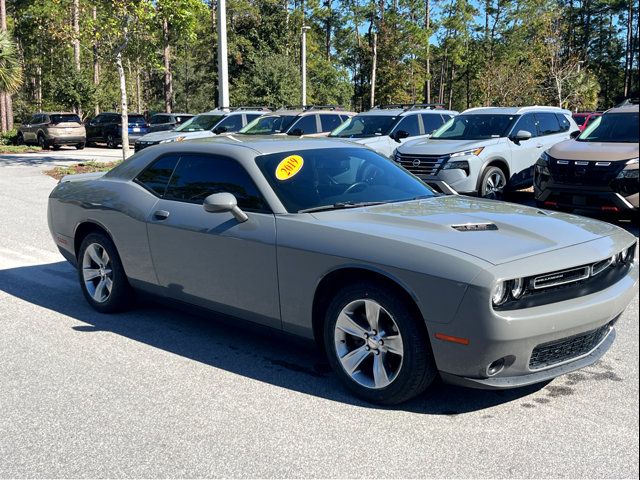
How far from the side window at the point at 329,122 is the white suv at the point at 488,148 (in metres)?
5.64

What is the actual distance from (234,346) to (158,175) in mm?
1589

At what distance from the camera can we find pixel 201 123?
69.5 feet

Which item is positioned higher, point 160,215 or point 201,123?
point 201,123

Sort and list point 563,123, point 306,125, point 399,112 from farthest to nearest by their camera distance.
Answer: point 306,125 < point 399,112 < point 563,123

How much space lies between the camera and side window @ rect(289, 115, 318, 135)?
17.8 metres

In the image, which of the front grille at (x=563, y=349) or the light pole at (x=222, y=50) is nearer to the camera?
the front grille at (x=563, y=349)

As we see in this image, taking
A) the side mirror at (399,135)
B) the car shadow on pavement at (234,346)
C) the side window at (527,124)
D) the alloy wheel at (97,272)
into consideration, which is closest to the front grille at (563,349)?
the car shadow on pavement at (234,346)

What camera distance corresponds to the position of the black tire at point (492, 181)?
11539 millimetres

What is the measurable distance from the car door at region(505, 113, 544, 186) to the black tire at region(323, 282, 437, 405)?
29.1ft

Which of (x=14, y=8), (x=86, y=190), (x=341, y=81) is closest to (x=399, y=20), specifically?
(x=341, y=81)

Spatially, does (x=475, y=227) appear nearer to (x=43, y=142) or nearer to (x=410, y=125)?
(x=410, y=125)

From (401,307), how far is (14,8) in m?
49.3

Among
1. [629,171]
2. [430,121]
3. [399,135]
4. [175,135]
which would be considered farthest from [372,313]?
[175,135]

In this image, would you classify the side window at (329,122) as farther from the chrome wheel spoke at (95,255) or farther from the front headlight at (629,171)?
the chrome wheel spoke at (95,255)
